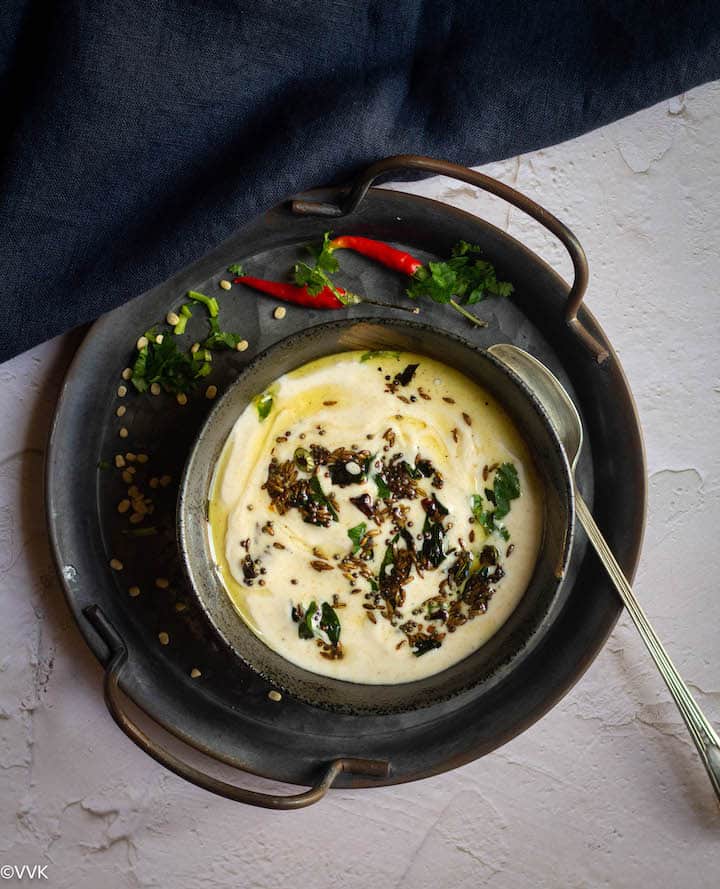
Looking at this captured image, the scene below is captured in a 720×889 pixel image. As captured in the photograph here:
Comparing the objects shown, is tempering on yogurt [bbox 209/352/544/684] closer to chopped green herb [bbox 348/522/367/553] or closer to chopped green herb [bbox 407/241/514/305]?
chopped green herb [bbox 348/522/367/553]

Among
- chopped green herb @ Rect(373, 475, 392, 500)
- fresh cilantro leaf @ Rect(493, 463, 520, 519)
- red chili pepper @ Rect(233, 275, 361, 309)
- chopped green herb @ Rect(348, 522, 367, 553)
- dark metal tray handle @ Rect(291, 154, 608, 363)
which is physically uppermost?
dark metal tray handle @ Rect(291, 154, 608, 363)

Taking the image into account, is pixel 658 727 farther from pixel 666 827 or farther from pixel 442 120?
pixel 442 120

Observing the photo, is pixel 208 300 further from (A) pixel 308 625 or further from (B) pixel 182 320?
(A) pixel 308 625

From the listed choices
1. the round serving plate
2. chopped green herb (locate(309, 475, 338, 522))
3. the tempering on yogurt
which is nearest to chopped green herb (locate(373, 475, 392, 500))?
the tempering on yogurt

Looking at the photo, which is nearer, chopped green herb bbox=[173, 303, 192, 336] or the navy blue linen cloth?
the navy blue linen cloth

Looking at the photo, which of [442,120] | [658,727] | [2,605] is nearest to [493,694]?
[658,727]

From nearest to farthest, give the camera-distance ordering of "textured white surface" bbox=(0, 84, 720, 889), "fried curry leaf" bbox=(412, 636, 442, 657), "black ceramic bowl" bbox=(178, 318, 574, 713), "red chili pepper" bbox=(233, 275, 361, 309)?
1. "black ceramic bowl" bbox=(178, 318, 574, 713)
2. "fried curry leaf" bbox=(412, 636, 442, 657)
3. "red chili pepper" bbox=(233, 275, 361, 309)
4. "textured white surface" bbox=(0, 84, 720, 889)

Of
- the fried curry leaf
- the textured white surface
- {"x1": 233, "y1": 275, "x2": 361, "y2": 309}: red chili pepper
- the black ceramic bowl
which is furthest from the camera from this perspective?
the textured white surface
